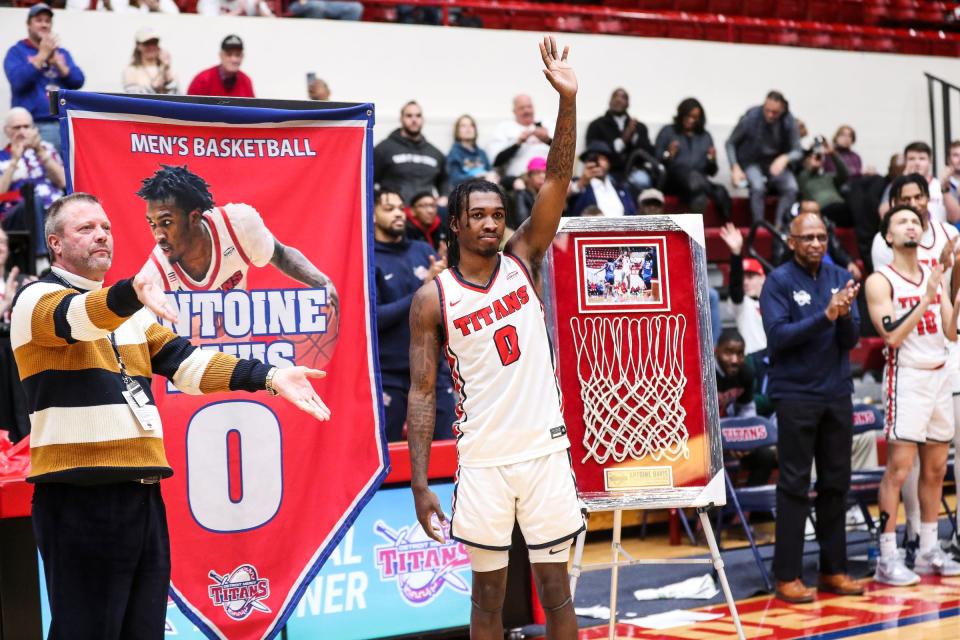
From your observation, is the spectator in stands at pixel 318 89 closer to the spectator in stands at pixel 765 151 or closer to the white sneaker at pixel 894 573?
the spectator in stands at pixel 765 151

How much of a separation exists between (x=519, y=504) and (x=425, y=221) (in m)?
4.33

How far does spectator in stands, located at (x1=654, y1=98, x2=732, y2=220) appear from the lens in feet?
38.1

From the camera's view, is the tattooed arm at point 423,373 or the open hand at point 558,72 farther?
the tattooed arm at point 423,373

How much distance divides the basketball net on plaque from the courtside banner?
93cm

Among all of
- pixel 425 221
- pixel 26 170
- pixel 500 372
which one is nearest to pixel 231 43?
pixel 26 170

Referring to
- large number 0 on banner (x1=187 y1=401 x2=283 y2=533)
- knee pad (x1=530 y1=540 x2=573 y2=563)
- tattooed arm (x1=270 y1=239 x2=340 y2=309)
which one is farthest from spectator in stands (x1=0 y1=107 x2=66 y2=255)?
knee pad (x1=530 y1=540 x2=573 y2=563)

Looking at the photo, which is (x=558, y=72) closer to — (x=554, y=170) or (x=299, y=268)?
(x=554, y=170)

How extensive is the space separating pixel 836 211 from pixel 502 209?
8940 millimetres

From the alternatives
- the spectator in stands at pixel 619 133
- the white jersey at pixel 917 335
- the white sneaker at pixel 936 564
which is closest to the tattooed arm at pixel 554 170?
the white jersey at pixel 917 335

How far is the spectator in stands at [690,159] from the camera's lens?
11.6m

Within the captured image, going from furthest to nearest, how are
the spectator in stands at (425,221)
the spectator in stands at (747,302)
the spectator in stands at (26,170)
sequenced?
1. the spectator in stands at (747,302)
2. the spectator in stands at (425,221)
3. the spectator in stands at (26,170)

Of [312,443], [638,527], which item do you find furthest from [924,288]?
[312,443]

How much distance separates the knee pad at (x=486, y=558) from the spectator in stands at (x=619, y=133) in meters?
7.64

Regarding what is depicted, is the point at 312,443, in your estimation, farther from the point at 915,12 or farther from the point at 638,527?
the point at 915,12
